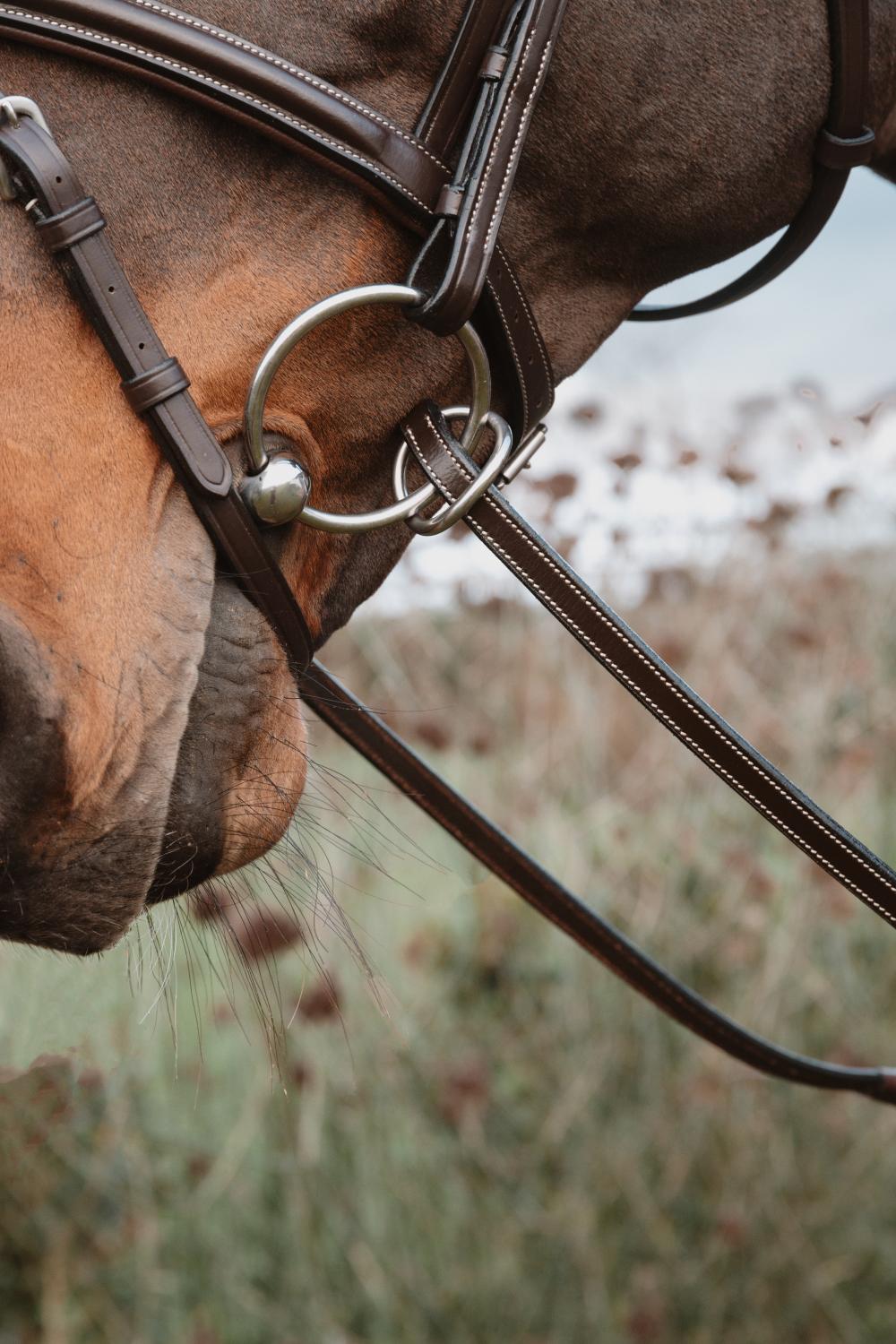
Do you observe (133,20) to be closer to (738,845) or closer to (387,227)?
(387,227)

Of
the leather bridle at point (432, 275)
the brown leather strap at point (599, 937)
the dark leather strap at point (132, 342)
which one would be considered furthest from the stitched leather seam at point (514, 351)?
the brown leather strap at point (599, 937)

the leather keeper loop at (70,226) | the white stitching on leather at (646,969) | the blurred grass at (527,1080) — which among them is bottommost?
the blurred grass at (527,1080)

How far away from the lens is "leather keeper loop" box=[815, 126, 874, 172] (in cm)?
140

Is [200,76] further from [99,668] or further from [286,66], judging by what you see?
[99,668]

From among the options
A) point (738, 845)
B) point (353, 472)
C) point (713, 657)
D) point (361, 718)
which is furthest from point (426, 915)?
point (353, 472)

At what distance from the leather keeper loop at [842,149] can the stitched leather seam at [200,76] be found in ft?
1.84

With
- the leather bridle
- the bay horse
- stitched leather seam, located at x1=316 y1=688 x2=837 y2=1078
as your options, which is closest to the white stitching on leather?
stitched leather seam, located at x1=316 y1=688 x2=837 y2=1078

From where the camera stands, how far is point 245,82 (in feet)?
3.65

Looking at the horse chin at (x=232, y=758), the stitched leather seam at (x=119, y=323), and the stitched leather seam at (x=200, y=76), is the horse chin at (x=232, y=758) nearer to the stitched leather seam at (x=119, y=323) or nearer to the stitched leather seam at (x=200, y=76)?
the stitched leather seam at (x=119, y=323)

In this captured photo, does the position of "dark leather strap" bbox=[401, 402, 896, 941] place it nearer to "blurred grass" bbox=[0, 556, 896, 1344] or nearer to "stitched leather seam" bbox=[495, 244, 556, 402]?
"stitched leather seam" bbox=[495, 244, 556, 402]

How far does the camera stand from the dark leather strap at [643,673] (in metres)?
1.32

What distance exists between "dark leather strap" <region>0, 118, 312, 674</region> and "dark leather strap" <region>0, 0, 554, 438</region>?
10 centimetres

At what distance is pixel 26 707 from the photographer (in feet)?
3.30

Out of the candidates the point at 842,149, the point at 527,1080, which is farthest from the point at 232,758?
the point at 527,1080
